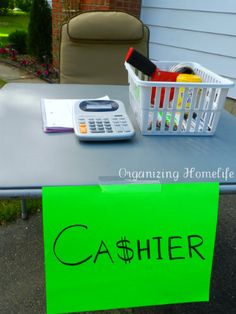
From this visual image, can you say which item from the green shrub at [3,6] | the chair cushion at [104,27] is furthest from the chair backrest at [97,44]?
the green shrub at [3,6]

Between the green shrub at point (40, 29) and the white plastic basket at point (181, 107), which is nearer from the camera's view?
the white plastic basket at point (181, 107)

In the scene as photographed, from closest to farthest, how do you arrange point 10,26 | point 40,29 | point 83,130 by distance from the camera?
point 83,130
point 40,29
point 10,26

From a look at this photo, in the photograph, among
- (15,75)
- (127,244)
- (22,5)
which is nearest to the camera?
(127,244)

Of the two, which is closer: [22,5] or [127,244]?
[127,244]

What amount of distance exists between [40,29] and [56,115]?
4236 millimetres

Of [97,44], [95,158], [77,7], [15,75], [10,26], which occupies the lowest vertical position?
[15,75]

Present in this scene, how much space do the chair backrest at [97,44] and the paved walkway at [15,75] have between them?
8.38 ft

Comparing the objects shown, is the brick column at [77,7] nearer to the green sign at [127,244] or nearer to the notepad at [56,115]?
the notepad at [56,115]

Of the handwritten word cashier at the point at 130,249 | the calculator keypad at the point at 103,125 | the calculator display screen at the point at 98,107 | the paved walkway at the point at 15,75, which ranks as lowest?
the paved walkway at the point at 15,75

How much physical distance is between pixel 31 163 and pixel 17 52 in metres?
5.50

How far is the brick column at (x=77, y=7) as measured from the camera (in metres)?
3.12

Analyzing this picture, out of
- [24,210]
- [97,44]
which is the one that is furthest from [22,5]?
[24,210]

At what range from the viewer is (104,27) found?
176 cm

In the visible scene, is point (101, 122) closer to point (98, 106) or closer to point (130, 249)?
point (98, 106)
